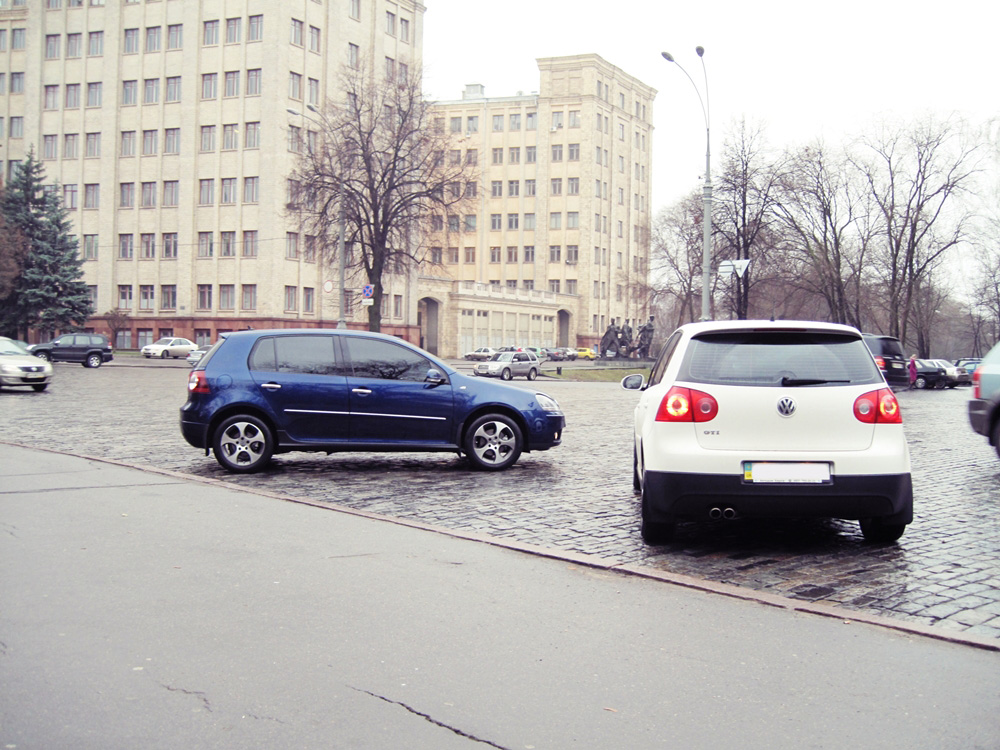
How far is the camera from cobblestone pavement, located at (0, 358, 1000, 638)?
5.96 metres

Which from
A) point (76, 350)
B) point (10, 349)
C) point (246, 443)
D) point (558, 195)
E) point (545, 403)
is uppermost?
point (558, 195)

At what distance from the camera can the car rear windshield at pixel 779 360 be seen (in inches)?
261

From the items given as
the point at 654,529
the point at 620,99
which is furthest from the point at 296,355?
the point at 620,99

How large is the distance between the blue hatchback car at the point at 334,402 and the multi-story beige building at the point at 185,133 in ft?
181

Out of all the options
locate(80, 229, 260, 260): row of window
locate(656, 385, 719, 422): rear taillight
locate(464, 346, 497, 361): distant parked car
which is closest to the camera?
locate(656, 385, 719, 422): rear taillight

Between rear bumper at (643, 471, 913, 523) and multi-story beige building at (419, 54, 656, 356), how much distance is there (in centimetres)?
9187

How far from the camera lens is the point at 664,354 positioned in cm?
810

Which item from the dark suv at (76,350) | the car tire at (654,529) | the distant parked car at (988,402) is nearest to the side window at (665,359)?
the car tire at (654,529)

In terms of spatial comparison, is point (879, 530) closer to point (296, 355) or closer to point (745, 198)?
point (296, 355)

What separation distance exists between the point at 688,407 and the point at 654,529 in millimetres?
963

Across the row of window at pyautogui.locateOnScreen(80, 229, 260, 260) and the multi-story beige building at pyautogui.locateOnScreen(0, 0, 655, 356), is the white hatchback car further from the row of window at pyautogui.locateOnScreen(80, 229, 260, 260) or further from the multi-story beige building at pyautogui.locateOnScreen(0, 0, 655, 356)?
the row of window at pyautogui.locateOnScreen(80, 229, 260, 260)

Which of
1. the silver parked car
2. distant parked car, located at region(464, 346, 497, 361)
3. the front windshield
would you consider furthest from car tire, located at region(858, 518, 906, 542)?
distant parked car, located at region(464, 346, 497, 361)

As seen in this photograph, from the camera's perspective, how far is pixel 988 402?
1180 centimetres

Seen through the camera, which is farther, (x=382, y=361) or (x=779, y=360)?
(x=382, y=361)
